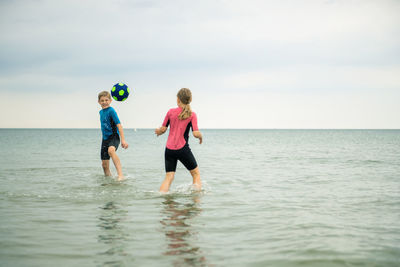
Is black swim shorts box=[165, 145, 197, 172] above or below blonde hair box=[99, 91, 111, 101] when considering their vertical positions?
below

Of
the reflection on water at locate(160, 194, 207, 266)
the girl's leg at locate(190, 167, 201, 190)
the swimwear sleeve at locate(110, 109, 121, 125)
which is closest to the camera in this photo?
the reflection on water at locate(160, 194, 207, 266)

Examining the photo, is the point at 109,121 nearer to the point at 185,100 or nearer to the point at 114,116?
the point at 114,116

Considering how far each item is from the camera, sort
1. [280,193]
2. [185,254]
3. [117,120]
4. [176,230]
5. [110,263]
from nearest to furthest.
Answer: [110,263], [185,254], [176,230], [280,193], [117,120]

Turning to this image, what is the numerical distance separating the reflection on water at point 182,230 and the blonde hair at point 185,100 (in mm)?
1600

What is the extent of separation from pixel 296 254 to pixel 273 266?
1.48 feet

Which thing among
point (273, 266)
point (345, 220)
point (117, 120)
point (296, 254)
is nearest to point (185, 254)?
point (273, 266)

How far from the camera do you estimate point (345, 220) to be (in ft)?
18.1

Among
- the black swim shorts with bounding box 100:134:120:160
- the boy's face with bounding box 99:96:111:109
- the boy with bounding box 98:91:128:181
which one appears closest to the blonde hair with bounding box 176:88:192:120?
the boy with bounding box 98:91:128:181

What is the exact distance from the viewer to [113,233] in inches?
184

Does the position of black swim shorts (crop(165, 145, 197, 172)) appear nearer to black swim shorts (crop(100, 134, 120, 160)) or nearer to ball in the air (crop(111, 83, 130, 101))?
black swim shorts (crop(100, 134, 120, 160))

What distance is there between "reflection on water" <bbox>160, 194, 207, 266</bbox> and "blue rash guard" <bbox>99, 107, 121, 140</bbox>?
276 cm

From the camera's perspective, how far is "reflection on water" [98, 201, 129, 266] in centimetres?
379

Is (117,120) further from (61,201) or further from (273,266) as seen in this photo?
(273,266)

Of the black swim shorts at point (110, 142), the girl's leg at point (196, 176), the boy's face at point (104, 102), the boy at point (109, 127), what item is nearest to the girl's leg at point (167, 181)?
the girl's leg at point (196, 176)
